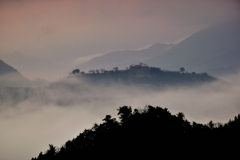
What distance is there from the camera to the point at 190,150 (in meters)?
61.5

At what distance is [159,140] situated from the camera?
224ft

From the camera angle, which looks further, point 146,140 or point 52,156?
point 52,156

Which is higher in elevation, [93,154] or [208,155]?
[93,154]

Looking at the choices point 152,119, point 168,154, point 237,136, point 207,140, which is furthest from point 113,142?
point 237,136

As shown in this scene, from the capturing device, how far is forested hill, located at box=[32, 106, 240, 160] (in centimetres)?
6034

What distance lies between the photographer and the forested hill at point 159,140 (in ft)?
198

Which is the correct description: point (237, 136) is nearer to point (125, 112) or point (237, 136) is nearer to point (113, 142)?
point (113, 142)

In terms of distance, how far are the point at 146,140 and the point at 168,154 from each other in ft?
27.2

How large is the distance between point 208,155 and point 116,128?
1215 inches

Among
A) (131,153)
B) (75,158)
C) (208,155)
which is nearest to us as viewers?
(208,155)

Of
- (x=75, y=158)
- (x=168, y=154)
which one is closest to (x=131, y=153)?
(x=168, y=154)

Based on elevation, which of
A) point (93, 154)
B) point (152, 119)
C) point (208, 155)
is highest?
point (152, 119)

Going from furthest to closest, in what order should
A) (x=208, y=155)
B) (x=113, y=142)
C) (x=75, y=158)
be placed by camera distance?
(x=75, y=158) < (x=113, y=142) < (x=208, y=155)

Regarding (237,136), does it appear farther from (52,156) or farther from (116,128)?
(52,156)
